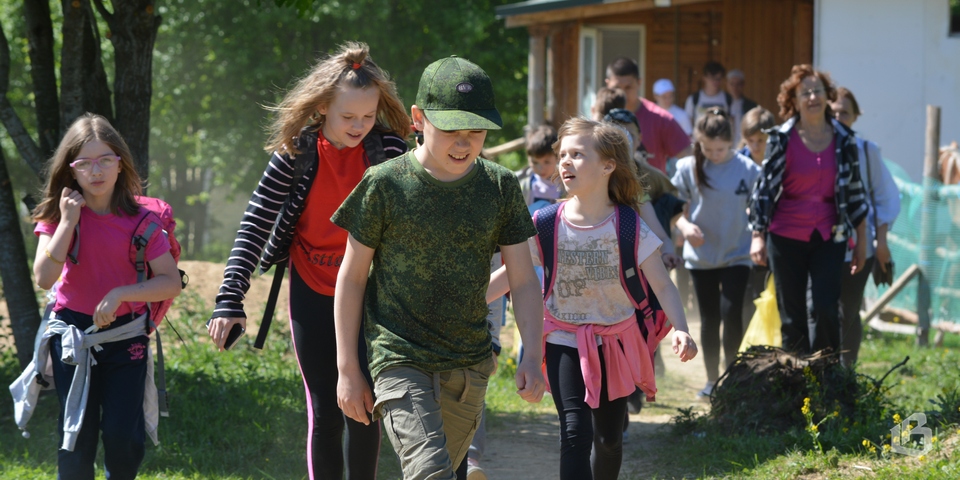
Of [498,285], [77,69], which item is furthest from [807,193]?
[77,69]

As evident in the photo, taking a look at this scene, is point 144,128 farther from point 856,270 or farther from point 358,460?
point 856,270

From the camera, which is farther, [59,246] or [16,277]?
[16,277]

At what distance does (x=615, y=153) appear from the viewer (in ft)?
14.4

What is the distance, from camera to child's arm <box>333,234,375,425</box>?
3305 millimetres

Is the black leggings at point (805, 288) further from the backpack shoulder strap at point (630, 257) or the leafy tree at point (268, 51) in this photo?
the leafy tree at point (268, 51)

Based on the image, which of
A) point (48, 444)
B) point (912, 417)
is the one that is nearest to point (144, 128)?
point (48, 444)

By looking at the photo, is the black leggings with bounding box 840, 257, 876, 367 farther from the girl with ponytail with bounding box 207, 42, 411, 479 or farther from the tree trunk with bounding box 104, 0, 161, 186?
the tree trunk with bounding box 104, 0, 161, 186

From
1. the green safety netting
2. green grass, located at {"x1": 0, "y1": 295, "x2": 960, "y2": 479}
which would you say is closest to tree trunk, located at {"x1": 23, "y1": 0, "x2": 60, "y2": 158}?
green grass, located at {"x1": 0, "y1": 295, "x2": 960, "y2": 479}

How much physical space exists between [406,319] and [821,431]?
9.51ft

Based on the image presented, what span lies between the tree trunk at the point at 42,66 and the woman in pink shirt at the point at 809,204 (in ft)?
14.6

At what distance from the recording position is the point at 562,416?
419 cm

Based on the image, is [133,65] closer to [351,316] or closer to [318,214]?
[318,214]

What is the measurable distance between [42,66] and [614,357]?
4.39 m

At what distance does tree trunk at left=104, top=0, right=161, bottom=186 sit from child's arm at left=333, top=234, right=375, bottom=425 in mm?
3192
